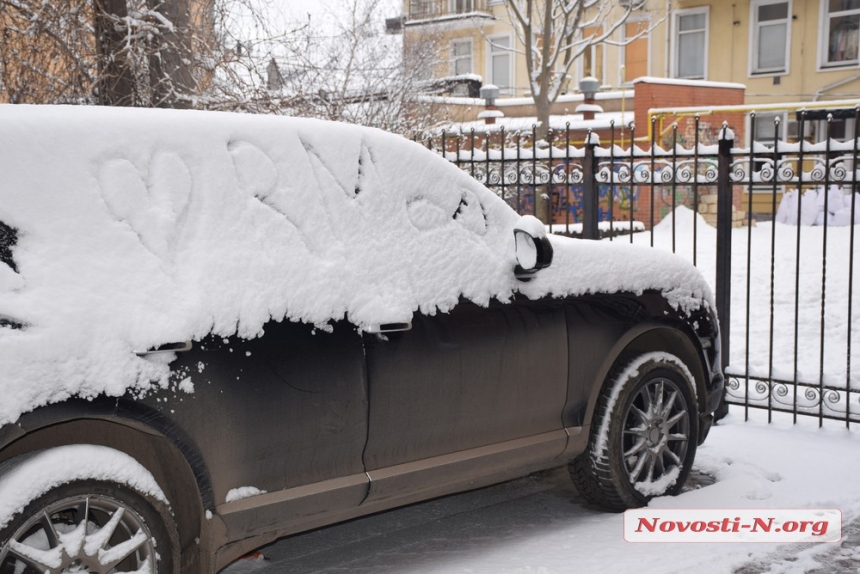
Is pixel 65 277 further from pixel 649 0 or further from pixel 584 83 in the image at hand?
pixel 649 0

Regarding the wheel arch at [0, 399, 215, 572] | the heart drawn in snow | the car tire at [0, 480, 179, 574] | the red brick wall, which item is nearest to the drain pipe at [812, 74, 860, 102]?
the red brick wall

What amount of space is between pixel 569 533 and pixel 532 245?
4.66ft

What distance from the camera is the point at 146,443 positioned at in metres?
3.06

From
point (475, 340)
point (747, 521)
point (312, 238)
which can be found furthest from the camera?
point (747, 521)

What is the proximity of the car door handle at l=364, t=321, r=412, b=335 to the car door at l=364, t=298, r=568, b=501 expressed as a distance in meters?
0.04

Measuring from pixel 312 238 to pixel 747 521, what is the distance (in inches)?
104

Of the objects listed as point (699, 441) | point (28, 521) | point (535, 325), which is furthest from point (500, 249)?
point (28, 521)

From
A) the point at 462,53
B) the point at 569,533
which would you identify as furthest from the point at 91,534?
the point at 462,53

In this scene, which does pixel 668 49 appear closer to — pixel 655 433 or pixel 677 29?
pixel 677 29

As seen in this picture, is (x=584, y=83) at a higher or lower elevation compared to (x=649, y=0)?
lower

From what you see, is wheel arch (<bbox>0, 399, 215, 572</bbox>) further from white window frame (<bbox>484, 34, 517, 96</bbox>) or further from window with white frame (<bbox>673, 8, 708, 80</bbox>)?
white window frame (<bbox>484, 34, 517, 96</bbox>)

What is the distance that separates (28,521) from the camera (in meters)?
2.71

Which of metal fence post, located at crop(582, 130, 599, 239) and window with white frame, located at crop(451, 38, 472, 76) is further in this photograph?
window with white frame, located at crop(451, 38, 472, 76)

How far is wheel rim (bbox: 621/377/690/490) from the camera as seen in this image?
462 cm
